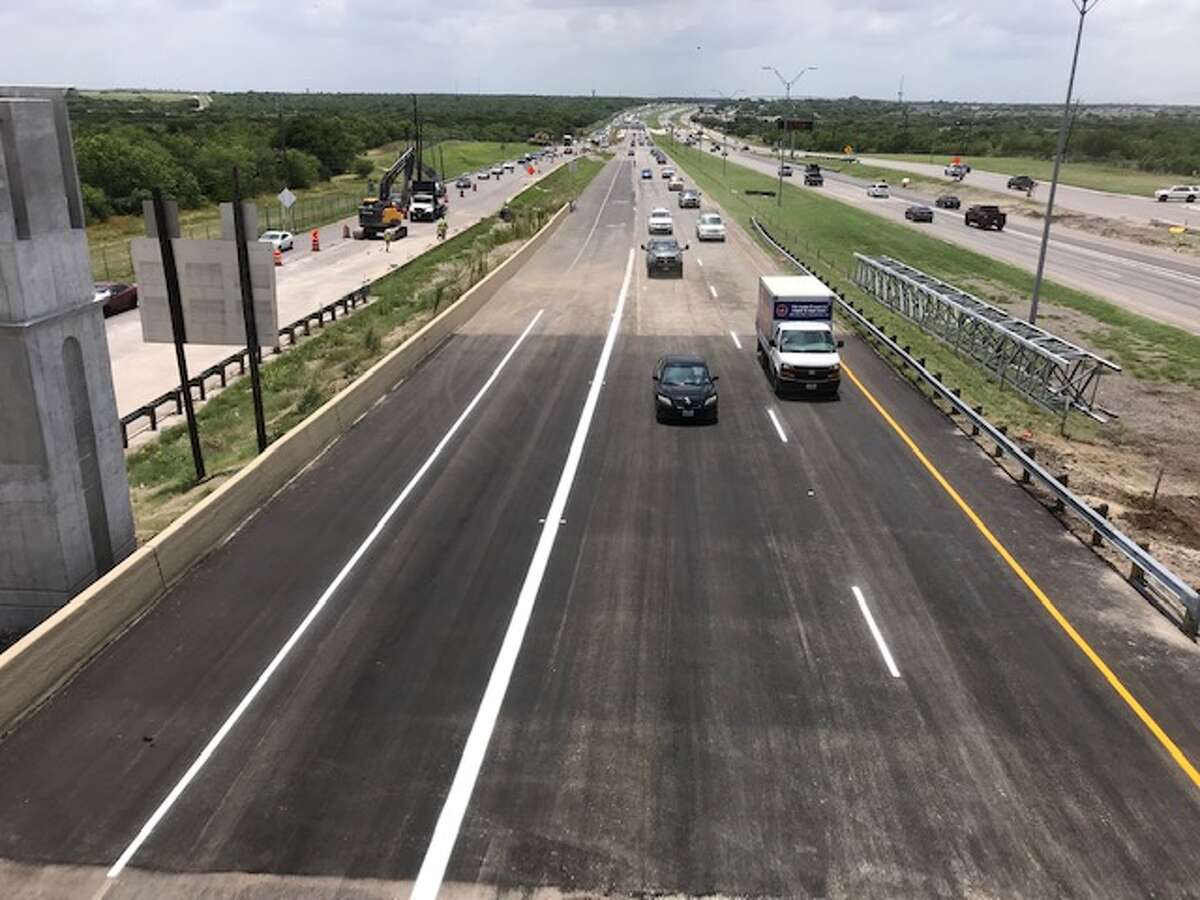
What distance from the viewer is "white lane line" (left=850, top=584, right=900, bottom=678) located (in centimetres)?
1248

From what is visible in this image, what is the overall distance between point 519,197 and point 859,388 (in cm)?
7350

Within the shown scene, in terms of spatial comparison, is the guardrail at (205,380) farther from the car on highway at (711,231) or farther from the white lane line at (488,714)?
the car on highway at (711,231)

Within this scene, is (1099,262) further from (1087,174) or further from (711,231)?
(1087,174)

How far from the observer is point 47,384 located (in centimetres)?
1314

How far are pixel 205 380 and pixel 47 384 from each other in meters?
18.3

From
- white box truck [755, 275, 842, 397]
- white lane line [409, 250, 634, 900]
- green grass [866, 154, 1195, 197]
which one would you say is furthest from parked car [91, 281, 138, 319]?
green grass [866, 154, 1195, 197]

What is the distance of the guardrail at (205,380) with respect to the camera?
82.6 feet

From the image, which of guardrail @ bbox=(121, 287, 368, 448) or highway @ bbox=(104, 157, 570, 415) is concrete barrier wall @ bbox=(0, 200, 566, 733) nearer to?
guardrail @ bbox=(121, 287, 368, 448)

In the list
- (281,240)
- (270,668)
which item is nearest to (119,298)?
(281,240)

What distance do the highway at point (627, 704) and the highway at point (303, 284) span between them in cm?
1417

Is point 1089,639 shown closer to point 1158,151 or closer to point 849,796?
point 849,796

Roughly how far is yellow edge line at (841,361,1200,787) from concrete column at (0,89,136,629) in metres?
15.5

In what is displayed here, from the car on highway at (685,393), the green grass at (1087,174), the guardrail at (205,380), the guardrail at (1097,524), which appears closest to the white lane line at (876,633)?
the guardrail at (1097,524)

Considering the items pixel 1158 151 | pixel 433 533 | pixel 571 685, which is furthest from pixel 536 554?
pixel 1158 151
